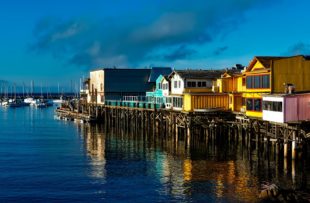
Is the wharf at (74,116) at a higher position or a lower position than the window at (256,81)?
lower

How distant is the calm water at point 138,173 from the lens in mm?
34219

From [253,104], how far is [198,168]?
11520mm

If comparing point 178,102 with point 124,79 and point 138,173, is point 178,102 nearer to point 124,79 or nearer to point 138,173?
point 138,173

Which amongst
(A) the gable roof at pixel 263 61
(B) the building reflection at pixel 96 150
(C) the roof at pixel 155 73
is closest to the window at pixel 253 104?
(A) the gable roof at pixel 263 61

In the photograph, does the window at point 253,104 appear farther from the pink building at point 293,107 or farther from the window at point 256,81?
the pink building at point 293,107

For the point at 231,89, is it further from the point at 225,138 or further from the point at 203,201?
the point at 203,201

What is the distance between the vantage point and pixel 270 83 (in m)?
48.3

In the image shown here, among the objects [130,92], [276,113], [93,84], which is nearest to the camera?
[276,113]

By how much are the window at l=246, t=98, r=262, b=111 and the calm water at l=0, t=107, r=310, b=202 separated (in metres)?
4.59

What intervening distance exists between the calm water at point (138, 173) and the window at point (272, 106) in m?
4.70

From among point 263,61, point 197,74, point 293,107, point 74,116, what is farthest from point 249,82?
point 74,116

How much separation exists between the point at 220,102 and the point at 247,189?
1070 inches

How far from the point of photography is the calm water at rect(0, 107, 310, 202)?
34.2 m

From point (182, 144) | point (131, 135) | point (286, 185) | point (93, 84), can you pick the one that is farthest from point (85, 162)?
point (93, 84)
